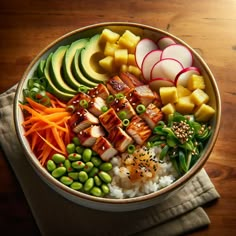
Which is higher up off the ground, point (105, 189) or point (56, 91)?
point (56, 91)

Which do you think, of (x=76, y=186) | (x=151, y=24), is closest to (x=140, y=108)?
(x=76, y=186)

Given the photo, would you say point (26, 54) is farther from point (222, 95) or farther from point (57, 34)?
point (222, 95)

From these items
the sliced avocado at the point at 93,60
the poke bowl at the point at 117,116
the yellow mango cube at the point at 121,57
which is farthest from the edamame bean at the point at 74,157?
the yellow mango cube at the point at 121,57

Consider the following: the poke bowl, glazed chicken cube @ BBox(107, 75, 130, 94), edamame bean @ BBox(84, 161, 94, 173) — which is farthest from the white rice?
glazed chicken cube @ BBox(107, 75, 130, 94)

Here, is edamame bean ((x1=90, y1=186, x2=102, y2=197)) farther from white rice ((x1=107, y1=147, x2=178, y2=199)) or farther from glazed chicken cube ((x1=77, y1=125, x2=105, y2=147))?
glazed chicken cube ((x1=77, y1=125, x2=105, y2=147))

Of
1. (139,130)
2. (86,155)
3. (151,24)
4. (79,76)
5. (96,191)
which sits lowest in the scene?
(96,191)

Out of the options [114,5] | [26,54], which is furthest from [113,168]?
[114,5]

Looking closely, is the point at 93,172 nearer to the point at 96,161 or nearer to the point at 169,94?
the point at 96,161
